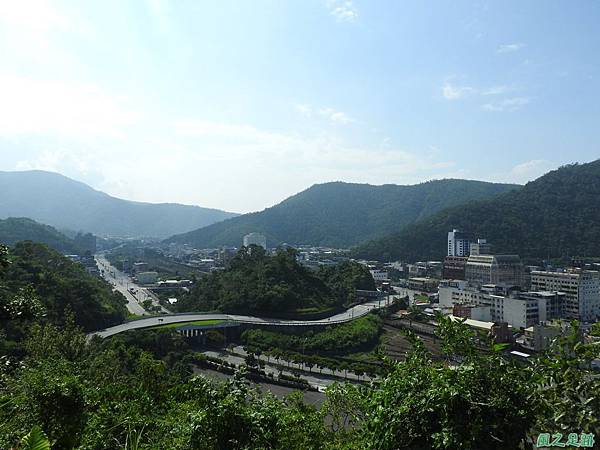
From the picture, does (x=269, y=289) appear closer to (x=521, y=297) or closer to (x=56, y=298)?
(x=56, y=298)

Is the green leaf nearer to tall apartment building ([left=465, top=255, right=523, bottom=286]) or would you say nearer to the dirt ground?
the dirt ground

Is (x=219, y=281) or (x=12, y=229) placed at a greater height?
(x=12, y=229)

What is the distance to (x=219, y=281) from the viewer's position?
116ft

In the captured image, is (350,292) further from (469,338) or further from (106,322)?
(469,338)

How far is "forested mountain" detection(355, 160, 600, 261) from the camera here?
56.1 metres

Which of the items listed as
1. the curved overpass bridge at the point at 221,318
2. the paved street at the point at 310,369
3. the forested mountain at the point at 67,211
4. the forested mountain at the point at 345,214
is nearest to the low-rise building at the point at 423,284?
the curved overpass bridge at the point at 221,318

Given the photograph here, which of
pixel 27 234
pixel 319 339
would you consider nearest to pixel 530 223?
pixel 319 339

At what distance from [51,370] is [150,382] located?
3251mm

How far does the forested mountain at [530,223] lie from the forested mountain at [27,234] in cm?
4762

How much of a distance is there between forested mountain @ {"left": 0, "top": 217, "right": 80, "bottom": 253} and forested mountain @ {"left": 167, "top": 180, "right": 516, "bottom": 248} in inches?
1651

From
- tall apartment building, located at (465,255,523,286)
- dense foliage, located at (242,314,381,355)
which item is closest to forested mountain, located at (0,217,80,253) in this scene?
dense foliage, located at (242,314,381,355)

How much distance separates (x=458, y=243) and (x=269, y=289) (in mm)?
37220

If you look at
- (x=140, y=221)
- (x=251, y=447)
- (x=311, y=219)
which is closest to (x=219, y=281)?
(x=251, y=447)

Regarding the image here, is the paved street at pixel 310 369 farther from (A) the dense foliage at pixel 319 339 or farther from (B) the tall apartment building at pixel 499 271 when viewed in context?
(B) the tall apartment building at pixel 499 271
